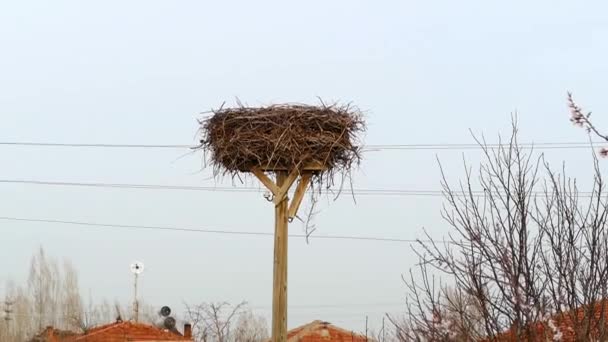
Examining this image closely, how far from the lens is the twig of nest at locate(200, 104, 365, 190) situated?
7.13 meters

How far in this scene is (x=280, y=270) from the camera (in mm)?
7277

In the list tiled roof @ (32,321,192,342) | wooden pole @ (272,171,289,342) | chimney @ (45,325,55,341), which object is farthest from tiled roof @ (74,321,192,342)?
wooden pole @ (272,171,289,342)

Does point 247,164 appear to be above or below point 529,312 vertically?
above

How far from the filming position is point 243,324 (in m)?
22.7

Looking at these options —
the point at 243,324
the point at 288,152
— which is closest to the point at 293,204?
the point at 288,152

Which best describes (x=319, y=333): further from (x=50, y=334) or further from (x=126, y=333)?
(x=50, y=334)

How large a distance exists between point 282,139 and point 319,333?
14.2m

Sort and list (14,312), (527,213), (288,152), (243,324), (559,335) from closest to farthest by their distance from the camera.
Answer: (559,335)
(527,213)
(288,152)
(243,324)
(14,312)

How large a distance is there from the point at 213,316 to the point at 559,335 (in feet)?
39.8

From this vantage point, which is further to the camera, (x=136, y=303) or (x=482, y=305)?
(x=136, y=303)

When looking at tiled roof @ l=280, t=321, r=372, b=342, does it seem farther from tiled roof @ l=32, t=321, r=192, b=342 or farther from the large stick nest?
the large stick nest

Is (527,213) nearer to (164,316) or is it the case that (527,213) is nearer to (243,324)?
(243,324)

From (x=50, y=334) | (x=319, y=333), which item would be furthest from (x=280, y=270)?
(x=50, y=334)

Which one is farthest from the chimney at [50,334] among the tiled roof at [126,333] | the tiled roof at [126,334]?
the tiled roof at [126,334]
